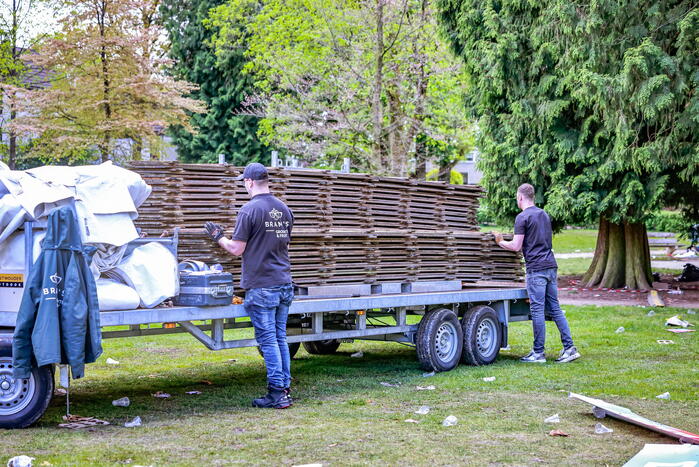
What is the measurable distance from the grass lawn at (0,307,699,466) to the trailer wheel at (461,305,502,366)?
0.70 feet

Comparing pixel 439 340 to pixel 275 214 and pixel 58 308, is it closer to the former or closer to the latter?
pixel 275 214

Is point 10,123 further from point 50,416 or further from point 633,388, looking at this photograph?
point 633,388

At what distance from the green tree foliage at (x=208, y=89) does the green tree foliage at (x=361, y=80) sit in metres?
10.6

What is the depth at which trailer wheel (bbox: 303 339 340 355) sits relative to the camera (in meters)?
12.4

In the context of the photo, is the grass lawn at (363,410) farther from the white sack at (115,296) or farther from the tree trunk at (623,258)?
the tree trunk at (623,258)

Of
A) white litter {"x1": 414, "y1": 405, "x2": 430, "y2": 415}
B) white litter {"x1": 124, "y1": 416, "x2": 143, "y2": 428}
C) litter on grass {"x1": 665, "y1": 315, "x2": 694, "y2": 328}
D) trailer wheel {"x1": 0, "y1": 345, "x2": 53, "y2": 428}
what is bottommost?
litter on grass {"x1": 665, "y1": 315, "x2": 694, "y2": 328}

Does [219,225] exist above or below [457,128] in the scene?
below

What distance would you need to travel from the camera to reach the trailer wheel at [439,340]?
10398mm

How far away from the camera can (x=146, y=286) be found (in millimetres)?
7711

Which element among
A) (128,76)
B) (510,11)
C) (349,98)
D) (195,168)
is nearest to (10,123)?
(128,76)

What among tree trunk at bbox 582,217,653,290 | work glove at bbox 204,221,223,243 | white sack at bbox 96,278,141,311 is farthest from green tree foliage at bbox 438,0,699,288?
white sack at bbox 96,278,141,311

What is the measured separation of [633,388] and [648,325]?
20.4 ft

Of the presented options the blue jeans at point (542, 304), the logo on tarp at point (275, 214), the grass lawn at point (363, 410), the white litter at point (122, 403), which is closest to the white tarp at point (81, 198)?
the logo on tarp at point (275, 214)

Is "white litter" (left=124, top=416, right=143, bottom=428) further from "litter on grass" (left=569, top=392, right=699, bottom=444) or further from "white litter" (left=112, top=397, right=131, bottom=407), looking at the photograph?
"litter on grass" (left=569, top=392, right=699, bottom=444)
